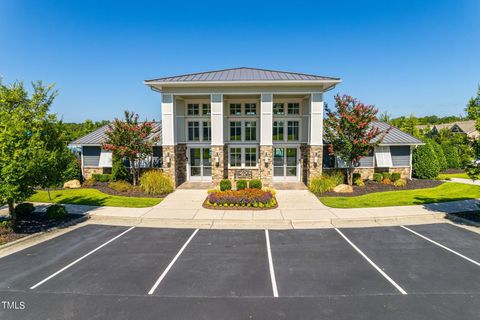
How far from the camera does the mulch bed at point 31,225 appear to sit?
993 cm

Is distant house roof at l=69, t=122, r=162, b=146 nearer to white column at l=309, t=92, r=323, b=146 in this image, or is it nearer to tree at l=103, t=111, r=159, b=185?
tree at l=103, t=111, r=159, b=185

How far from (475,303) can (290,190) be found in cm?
1250

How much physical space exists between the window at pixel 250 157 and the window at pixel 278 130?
2.00 meters

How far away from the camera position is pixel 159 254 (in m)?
8.59

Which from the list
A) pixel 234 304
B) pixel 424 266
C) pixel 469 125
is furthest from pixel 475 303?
pixel 469 125

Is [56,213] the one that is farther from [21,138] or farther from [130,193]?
[130,193]

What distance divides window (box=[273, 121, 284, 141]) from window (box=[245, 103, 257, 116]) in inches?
75.2

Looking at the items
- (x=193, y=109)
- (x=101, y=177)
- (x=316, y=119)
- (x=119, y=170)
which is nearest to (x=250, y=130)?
(x=193, y=109)

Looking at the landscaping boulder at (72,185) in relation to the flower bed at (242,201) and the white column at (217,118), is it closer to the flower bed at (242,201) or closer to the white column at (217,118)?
the white column at (217,118)

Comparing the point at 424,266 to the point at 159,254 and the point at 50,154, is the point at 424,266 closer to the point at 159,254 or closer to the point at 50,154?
the point at 159,254

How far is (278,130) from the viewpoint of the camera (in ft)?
68.6

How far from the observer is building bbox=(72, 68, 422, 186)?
18672 millimetres

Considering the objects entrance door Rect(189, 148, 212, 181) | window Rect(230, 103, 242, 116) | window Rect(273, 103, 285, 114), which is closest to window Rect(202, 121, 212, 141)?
entrance door Rect(189, 148, 212, 181)

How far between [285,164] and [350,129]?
5773 millimetres
